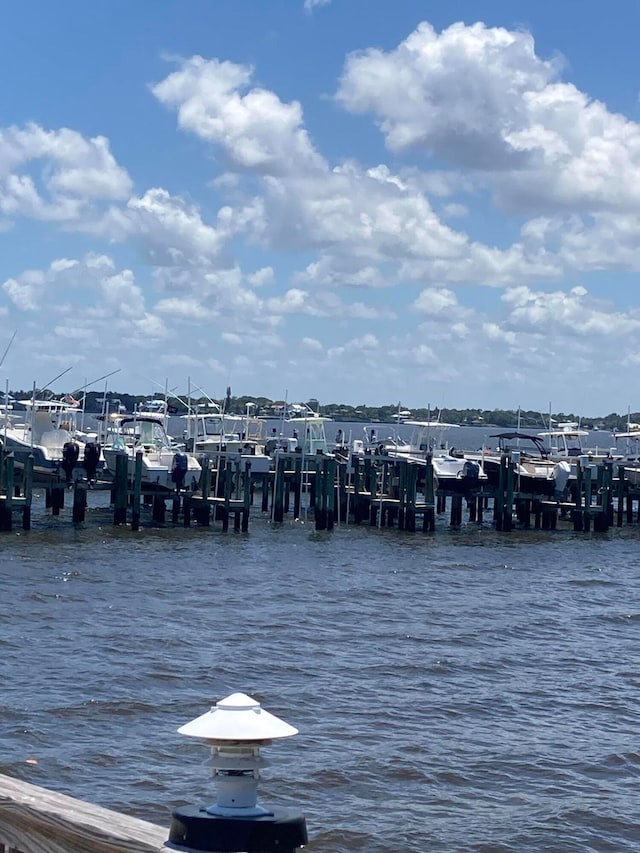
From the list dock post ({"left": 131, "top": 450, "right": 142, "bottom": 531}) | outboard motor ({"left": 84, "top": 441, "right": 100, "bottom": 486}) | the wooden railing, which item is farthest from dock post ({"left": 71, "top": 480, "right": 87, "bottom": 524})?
the wooden railing

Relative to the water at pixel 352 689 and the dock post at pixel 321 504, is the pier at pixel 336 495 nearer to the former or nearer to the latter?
the dock post at pixel 321 504

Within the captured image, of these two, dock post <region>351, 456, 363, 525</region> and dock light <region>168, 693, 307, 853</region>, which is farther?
dock post <region>351, 456, 363, 525</region>

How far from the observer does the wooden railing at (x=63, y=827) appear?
15.2 ft

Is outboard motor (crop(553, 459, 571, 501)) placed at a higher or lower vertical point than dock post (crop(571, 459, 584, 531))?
higher

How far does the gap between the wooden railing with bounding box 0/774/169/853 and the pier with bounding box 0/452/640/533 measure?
1420 inches

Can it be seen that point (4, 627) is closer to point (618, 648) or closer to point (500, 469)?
point (618, 648)

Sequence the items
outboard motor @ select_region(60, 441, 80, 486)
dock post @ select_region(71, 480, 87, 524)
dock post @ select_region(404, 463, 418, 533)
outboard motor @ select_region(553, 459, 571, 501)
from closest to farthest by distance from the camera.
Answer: dock post @ select_region(71, 480, 87, 524)
outboard motor @ select_region(60, 441, 80, 486)
dock post @ select_region(404, 463, 418, 533)
outboard motor @ select_region(553, 459, 571, 501)

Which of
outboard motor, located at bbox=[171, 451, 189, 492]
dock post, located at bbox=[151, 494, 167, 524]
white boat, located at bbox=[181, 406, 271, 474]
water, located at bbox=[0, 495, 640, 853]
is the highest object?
white boat, located at bbox=[181, 406, 271, 474]

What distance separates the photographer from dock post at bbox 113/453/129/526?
43.7m

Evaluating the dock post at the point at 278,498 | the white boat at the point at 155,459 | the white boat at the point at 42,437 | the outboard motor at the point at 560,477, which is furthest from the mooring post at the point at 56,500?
the outboard motor at the point at 560,477

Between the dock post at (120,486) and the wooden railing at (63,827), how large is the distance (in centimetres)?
3884

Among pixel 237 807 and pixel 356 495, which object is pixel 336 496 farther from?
pixel 237 807

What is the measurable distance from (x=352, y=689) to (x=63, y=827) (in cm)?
1474

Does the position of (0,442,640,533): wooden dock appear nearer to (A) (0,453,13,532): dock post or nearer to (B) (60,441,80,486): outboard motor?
(A) (0,453,13,532): dock post
